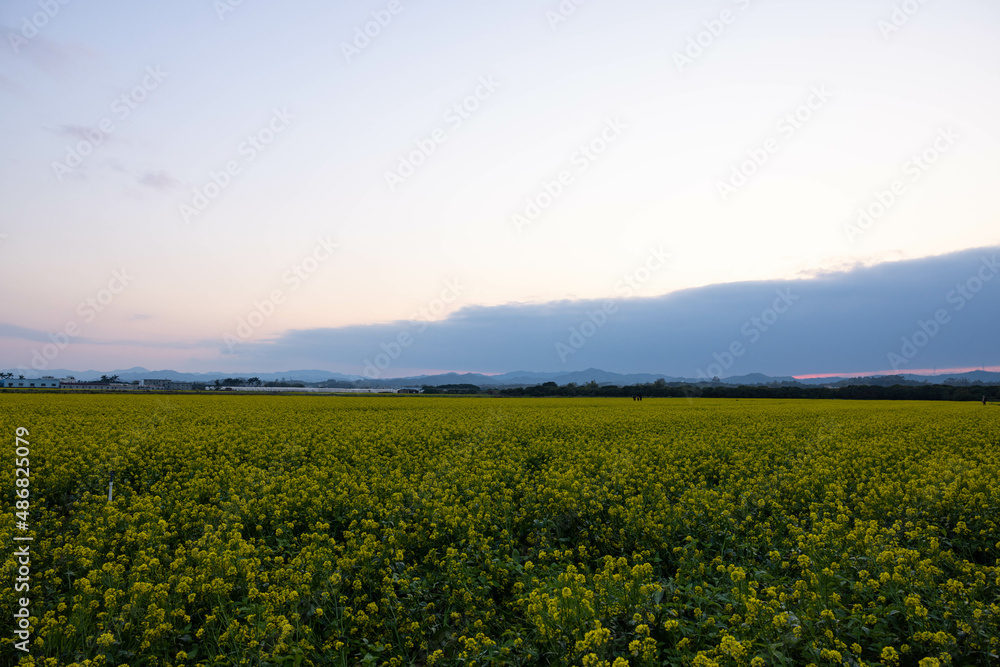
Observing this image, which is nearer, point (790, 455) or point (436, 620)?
point (436, 620)

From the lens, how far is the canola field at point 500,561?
18.6 ft

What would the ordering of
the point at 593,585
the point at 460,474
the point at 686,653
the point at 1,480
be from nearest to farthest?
1. the point at 686,653
2. the point at 593,585
3. the point at 1,480
4. the point at 460,474

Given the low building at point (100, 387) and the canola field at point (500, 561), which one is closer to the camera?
the canola field at point (500, 561)

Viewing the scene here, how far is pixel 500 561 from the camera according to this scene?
7680 mm

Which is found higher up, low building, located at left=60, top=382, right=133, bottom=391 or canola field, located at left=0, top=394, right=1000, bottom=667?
low building, located at left=60, top=382, right=133, bottom=391

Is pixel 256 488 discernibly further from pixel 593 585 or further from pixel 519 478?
pixel 593 585

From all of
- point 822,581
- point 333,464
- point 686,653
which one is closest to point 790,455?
point 822,581

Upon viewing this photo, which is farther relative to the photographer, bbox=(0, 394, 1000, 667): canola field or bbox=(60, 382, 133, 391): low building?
bbox=(60, 382, 133, 391): low building

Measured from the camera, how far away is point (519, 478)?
39.7 ft

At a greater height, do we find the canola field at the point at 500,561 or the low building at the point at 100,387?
the low building at the point at 100,387

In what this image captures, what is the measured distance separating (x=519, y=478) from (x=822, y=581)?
6630 millimetres

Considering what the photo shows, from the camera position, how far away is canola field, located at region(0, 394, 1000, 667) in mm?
5664

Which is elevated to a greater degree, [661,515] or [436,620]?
[661,515]

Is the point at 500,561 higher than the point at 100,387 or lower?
lower
